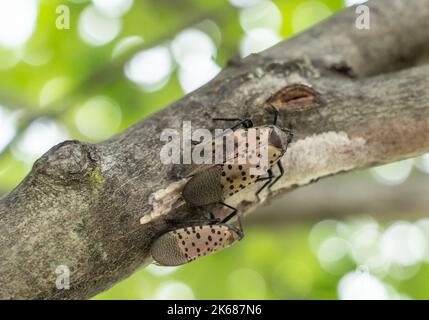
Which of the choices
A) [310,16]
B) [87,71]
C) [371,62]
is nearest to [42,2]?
[87,71]

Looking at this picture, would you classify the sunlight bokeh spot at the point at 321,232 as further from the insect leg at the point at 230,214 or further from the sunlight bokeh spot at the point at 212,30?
the insect leg at the point at 230,214

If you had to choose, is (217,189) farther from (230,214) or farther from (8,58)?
(8,58)


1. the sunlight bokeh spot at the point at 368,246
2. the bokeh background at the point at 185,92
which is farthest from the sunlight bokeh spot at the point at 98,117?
the sunlight bokeh spot at the point at 368,246

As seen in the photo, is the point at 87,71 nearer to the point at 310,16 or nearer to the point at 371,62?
the point at 310,16

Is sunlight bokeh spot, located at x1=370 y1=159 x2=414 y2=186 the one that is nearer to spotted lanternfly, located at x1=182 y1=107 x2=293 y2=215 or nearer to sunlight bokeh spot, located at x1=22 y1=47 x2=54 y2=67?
sunlight bokeh spot, located at x1=22 y1=47 x2=54 y2=67

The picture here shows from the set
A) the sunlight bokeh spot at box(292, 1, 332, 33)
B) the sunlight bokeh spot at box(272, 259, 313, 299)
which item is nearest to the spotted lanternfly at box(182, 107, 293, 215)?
the sunlight bokeh spot at box(292, 1, 332, 33)
